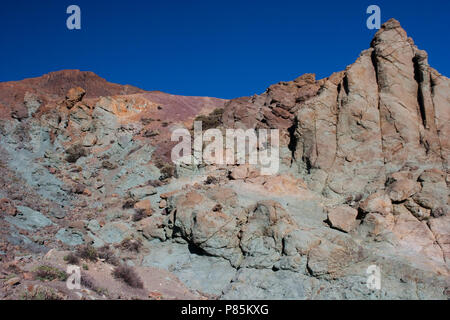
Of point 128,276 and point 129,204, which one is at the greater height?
point 129,204

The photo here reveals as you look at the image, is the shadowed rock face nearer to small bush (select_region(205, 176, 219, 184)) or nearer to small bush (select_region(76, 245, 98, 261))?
small bush (select_region(205, 176, 219, 184))

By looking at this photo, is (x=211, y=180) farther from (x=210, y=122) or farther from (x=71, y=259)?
(x=210, y=122)

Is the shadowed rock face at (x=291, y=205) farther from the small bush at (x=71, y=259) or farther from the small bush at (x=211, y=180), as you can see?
the small bush at (x=71, y=259)

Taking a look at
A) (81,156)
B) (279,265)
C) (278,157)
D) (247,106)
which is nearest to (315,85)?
(247,106)

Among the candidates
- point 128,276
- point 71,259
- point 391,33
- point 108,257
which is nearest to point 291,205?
point 128,276

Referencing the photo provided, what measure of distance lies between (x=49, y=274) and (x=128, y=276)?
2.86 meters

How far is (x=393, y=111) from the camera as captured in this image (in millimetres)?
17359

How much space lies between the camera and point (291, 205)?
16391mm

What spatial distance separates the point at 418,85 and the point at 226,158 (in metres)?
12.0

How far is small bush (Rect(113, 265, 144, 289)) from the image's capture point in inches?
486

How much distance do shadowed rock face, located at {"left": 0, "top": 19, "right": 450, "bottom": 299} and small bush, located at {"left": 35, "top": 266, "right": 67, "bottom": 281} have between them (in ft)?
1.67

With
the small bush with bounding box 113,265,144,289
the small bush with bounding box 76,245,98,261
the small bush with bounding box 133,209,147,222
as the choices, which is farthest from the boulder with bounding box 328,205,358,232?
the small bush with bounding box 76,245,98,261

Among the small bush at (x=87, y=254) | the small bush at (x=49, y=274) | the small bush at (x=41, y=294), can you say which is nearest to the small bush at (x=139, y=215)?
the small bush at (x=87, y=254)

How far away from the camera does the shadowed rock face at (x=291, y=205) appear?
12.3 meters
